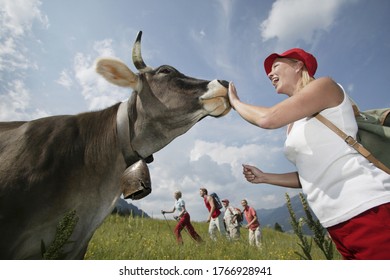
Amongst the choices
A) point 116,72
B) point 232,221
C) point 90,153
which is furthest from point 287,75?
point 232,221

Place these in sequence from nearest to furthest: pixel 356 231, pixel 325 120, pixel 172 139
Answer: pixel 356 231, pixel 325 120, pixel 172 139

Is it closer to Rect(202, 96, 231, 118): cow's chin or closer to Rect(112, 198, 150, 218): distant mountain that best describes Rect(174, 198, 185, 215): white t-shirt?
Rect(112, 198, 150, 218): distant mountain

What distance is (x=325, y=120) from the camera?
2.11 m

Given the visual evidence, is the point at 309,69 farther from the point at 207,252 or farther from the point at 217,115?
the point at 207,252

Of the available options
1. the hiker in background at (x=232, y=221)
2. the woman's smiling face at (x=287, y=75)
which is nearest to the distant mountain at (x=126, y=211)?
the woman's smiling face at (x=287, y=75)

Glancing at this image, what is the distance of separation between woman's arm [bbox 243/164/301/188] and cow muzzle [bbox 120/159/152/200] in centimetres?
104

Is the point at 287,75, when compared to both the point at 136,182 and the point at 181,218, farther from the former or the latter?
the point at 181,218

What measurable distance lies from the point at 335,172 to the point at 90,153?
275cm

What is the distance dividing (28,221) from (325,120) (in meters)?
2.88

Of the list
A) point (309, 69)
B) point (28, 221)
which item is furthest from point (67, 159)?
point (309, 69)

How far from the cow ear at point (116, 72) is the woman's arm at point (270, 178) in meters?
1.94

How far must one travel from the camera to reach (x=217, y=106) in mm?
3791

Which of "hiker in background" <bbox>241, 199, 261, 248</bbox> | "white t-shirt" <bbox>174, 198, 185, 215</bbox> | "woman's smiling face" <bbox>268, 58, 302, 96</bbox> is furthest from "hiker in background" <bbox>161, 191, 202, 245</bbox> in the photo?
"woman's smiling face" <bbox>268, 58, 302, 96</bbox>

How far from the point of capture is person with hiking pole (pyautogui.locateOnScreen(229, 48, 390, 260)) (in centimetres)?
190
